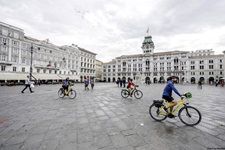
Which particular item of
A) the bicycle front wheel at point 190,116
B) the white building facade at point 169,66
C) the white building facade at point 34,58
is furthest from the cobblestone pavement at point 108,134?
the white building facade at point 169,66

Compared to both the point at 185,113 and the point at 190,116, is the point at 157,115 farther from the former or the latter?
the point at 190,116

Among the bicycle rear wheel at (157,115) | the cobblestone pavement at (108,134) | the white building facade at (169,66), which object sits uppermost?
the white building facade at (169,66)

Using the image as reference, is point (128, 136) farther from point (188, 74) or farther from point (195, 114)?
point (188, 74)

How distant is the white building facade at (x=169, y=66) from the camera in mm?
57044

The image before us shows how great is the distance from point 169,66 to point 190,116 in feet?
218

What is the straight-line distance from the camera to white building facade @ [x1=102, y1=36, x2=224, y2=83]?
5704 cm

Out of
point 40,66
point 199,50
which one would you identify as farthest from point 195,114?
point 199,50

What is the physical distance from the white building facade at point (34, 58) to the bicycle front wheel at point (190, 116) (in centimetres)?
3451

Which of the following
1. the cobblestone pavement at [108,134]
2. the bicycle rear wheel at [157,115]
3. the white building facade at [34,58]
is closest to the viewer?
the cobblestone pavement at [108,134]

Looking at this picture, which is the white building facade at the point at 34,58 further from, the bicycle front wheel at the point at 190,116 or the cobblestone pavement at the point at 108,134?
the bicycle front wheel at the point at 190,116

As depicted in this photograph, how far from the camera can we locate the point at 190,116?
402 cm

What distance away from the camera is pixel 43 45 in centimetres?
3909

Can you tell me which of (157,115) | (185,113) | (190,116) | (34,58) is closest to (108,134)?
(157,115)

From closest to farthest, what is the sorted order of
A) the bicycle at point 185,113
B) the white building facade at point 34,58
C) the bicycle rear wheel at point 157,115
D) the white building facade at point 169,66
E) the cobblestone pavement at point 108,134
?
1. the cobblestone pavement at point 108,134
2. the bicycle at point 185,113
3. the bicycle rear wheel at point 157,115
4. the white building facade at point 34,58
5. the white building facade at point 169,66
